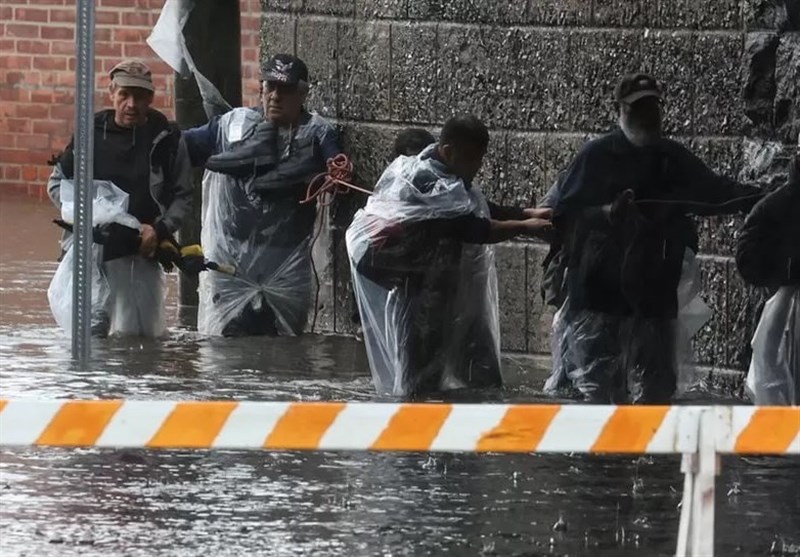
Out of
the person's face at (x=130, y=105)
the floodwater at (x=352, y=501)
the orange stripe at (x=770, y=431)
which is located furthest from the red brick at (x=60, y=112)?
the orange stripe at (x=770, y=431)

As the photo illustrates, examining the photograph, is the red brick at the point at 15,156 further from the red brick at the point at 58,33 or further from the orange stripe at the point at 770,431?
the orange stripe at the point at 770,431

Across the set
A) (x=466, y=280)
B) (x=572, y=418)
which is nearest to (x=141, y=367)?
(x=466, y=280)

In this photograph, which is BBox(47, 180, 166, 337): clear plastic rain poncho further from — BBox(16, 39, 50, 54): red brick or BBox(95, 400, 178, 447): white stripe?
BBox(16, 39, 50, 54): red brick

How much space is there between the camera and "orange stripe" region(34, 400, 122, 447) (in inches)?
227

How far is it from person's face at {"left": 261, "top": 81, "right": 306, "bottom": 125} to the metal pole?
4.84 ft

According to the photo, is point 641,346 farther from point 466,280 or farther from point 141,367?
point 141,367

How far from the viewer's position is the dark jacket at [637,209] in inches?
376

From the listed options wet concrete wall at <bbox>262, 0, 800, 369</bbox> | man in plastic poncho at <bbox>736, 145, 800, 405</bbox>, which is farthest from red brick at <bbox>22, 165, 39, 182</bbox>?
man in plastic poncho at <bbox>736, 145, 800, 405</bbox>

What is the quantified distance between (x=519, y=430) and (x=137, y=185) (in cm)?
605

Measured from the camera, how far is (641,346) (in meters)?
9.70

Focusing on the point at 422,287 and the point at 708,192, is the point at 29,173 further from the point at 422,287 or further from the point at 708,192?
the point at 708,192

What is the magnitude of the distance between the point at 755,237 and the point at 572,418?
3.48 meters

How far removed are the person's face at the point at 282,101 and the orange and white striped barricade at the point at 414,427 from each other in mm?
6084

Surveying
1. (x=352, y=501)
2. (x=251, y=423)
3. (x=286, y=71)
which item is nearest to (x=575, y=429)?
(x=251, y=423)
